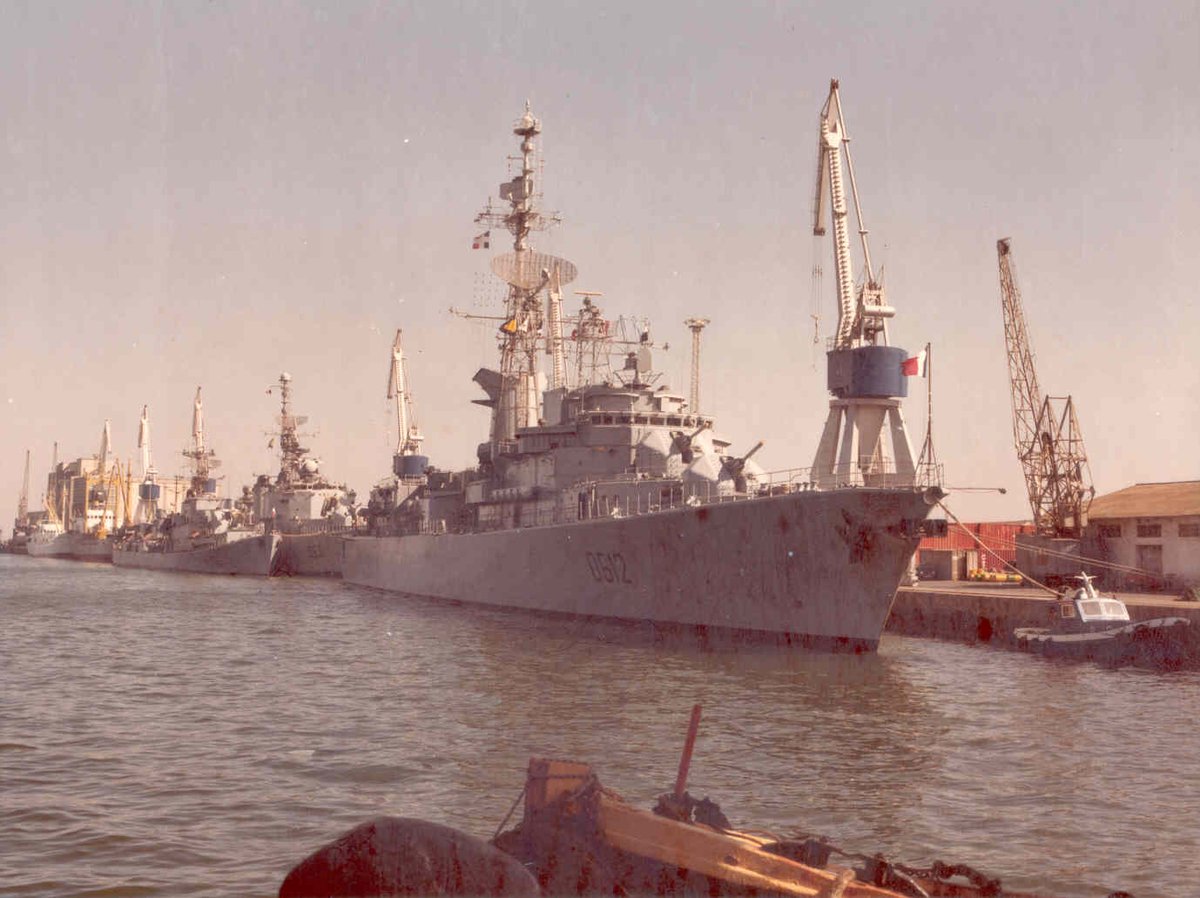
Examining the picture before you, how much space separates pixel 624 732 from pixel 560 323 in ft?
108

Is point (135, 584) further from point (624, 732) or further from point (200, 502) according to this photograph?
point (624, 732)

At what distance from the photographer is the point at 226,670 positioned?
752 inches

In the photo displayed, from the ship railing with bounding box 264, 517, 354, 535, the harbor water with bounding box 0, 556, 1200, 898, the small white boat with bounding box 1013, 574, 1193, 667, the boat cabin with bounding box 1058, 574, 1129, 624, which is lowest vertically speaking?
the harbor water with bounding box 0, 556, 1200, 898

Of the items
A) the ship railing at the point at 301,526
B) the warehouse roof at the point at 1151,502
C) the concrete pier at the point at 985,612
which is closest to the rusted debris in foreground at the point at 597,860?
the concrete pier at the point at 985,612

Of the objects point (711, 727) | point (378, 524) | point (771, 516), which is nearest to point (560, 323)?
point (378, 524)

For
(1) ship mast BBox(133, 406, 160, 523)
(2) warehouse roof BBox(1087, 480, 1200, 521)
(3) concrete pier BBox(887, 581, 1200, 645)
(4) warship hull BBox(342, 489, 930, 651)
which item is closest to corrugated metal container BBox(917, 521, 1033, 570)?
(2) warehouse roof BBox(1087, 480, 1200, 521)

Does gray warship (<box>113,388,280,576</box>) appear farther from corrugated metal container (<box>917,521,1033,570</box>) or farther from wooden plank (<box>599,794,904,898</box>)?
wooden plank (<box>599,794,904,898</box>)

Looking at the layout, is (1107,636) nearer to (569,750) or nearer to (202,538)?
(569,750)

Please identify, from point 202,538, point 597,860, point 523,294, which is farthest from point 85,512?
point 597,860

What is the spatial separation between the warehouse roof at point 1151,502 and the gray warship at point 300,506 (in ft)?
145

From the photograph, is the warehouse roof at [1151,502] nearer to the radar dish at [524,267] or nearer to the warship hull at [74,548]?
the radar dish at [524,267]

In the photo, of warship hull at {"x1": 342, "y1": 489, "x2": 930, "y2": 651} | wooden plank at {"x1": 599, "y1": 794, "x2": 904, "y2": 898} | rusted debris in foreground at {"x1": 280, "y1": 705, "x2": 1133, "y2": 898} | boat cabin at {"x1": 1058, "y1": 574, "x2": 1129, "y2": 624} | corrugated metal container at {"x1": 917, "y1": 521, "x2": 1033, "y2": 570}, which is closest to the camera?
rusted debris in foreground at {"x1": 280, "y1": 705, "x2": 1133, "y2": 898}

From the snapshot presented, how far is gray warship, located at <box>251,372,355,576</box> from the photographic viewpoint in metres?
63.9

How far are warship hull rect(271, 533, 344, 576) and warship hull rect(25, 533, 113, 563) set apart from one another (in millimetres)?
41009
